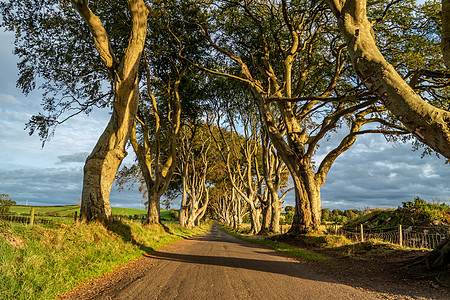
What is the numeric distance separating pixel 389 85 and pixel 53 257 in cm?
832

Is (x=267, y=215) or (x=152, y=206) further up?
(x=152, y=206)

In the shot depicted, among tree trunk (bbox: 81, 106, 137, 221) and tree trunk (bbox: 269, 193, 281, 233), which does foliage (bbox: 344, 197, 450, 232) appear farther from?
tree trunk (bbox: 81, 106, 137, 221)

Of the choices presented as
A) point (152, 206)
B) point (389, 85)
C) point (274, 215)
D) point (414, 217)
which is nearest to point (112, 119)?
point (152, 206)

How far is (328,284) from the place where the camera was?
19.7ft

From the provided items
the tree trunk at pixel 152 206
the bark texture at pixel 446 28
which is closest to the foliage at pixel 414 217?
the bark texture at pixel 446 28

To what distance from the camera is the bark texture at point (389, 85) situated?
568 cm

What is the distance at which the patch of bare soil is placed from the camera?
5486mm

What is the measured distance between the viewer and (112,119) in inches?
435

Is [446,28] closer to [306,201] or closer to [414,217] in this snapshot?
[306,201]

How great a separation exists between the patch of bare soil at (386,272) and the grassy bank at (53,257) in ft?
19.5

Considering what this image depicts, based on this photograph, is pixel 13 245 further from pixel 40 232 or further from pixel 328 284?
pixel 328 284

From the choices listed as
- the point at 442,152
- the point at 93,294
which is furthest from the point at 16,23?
the point at 442,152

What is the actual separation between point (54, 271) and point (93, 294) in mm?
1057

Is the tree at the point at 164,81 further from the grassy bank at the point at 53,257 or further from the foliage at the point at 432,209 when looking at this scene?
the foliage at the point at 432,209
